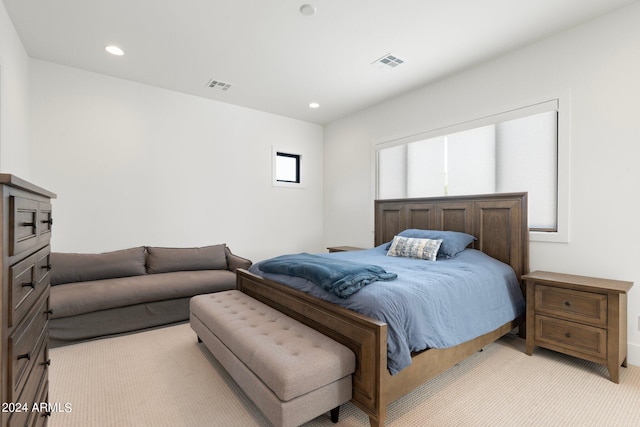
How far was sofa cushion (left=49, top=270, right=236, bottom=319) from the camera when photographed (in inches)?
113

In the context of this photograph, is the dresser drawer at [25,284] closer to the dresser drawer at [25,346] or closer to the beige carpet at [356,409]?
the dresser drawer at [25,346]

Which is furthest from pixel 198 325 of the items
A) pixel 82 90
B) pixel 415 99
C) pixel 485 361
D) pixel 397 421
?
pixel 415 99

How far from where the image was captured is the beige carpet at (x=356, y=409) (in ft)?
6.02

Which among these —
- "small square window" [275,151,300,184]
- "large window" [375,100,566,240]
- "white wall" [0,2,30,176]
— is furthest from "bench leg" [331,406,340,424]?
"small square window" [275,151,300,184]

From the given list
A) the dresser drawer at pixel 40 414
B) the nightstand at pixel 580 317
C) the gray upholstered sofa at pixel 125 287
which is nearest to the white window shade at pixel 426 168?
the nightstand at pixel 580 317

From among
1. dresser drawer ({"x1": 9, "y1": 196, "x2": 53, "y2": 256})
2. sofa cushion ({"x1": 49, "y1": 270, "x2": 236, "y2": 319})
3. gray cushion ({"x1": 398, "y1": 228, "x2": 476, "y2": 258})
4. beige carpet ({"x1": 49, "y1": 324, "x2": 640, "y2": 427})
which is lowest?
beige carpet ({"x1": 49, "y1": 324, "x2": 640, "y2": 427})

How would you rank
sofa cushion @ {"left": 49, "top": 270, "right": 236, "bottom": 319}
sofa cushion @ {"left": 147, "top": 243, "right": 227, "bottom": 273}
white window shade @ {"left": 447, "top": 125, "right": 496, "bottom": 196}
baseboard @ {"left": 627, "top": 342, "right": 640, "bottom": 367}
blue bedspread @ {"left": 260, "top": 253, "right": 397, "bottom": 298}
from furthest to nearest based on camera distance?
sofa cushion @ {"left": 147, "top": 243, "right": 227, "bottom": 273}, white window shade @ {"left": 447, "top": 125, "right": 496, "bottom": 196}, sofa cushion @ {"left": 49, "top": 270, "right": 236, "bottom": 319}, baseboard @ {"left": 627, "top": 342, "right": 640, "bottom": 367}, blue bedspread @ {"left": 260, "top": 253, "right": 397, "bottom": 298}

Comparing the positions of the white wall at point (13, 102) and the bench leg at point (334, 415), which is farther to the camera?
the white wall at point (13, 102)

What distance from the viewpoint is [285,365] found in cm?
157

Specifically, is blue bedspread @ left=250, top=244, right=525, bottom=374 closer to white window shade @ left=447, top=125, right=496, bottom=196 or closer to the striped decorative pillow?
the striped decorative pillow

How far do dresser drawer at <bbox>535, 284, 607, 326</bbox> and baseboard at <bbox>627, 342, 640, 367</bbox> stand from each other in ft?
1.75

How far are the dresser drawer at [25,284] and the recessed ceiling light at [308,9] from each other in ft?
8.10

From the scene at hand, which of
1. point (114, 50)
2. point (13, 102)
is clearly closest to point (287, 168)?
point (114, 50)

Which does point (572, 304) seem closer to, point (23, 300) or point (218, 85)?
point (23, 300)
